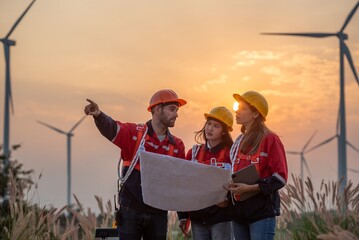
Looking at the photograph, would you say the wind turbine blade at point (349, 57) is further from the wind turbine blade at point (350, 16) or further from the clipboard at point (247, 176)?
the clipboard at point (247, 176)

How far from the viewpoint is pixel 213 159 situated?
8891 mm

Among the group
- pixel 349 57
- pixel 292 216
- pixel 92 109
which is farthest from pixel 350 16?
pixel 92 109

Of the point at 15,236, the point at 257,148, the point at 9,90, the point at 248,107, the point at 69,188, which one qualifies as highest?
the point at 9,90

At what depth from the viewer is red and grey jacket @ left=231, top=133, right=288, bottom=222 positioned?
786 centimetres

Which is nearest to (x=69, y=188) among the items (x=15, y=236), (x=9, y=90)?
(x=9, y=90)

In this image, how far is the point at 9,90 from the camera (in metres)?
28.5

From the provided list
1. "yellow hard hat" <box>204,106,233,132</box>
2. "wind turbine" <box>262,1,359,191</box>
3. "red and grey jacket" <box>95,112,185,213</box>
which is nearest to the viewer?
"red and grey jacket" <box>95,112,185,213</box>

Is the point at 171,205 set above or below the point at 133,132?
below

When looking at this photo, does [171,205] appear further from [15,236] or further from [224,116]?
[15,236]

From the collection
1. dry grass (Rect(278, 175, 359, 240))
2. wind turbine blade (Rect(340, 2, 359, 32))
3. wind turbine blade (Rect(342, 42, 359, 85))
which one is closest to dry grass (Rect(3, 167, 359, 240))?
dry grass (Rect(278, 175, 359, 240))

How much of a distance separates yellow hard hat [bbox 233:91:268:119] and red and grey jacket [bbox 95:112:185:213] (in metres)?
0.97

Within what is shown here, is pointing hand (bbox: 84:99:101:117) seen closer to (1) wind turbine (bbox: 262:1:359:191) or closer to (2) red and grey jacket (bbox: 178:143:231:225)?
(2) red and grey jacket (bbox: 178:143:231:225)

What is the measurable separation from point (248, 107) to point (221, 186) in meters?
0.97

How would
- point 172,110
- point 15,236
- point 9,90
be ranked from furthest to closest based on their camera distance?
point 9,90
point 15,236
point 172,110
